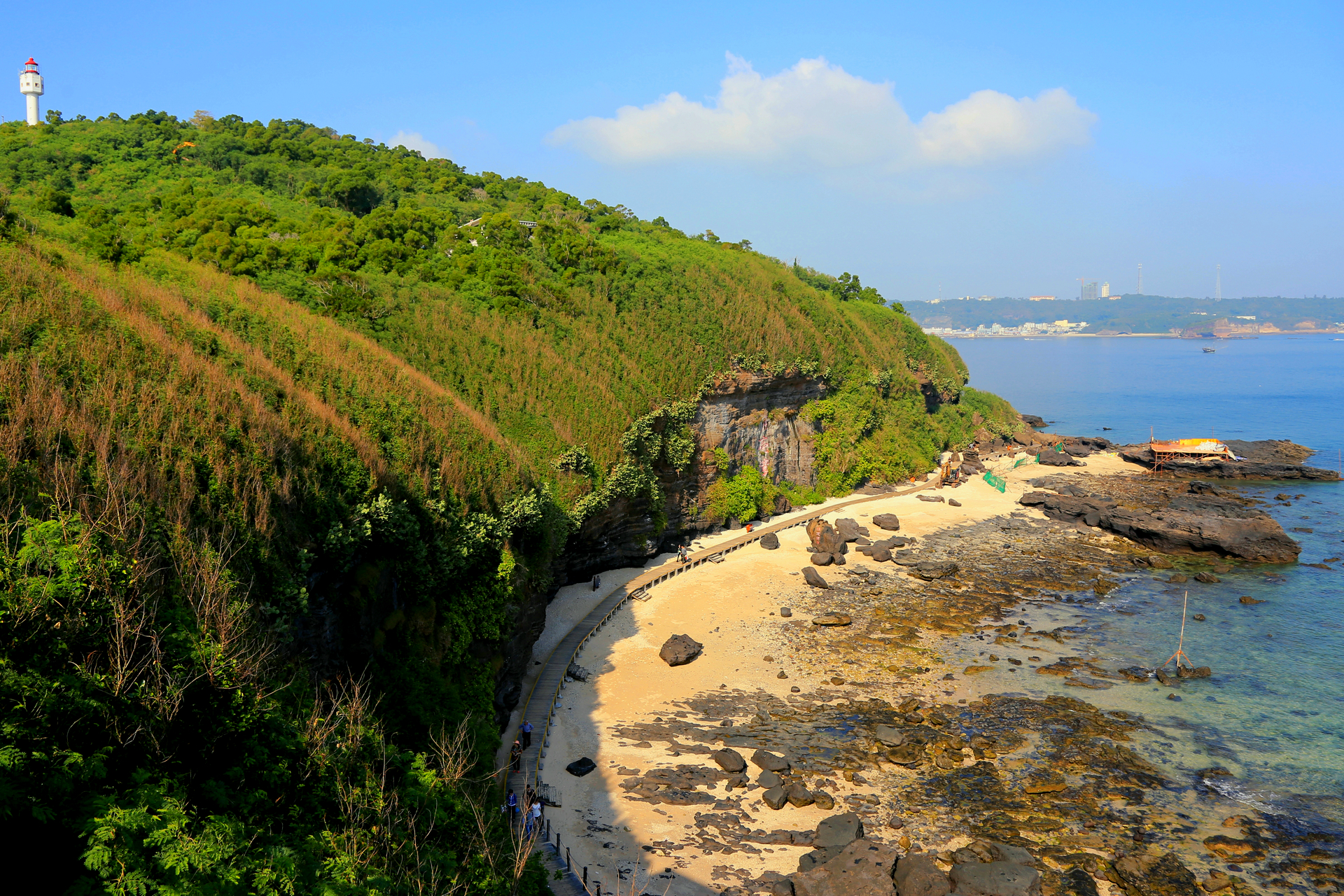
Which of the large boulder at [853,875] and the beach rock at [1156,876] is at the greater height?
the large boulder at [853,875]

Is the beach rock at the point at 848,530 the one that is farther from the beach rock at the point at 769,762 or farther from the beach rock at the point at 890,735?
the beach rock at the point at 769,762

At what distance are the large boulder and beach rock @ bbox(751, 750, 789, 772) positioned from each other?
4.43 metres

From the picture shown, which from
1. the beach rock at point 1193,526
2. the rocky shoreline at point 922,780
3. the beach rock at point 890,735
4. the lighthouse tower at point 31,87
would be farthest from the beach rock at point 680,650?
the lighthouse tower at point 31,87

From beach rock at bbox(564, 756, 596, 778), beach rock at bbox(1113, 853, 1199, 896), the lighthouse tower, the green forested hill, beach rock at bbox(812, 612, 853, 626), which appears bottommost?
beach rock at bbox(1113, 853, 1199, 896)

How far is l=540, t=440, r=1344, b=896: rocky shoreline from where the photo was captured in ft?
63.0

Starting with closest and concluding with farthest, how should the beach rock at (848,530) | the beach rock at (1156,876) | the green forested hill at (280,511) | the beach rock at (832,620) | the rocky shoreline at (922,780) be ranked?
the green forested hill at (280,511)
the beach rock at (1156,876)
the rocky shoreline at (922,780)
the beach rock at (832,620)
the beach rock at (848,530)

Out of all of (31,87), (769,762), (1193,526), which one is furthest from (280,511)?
(31,87)

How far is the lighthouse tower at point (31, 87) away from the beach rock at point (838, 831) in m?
87.4

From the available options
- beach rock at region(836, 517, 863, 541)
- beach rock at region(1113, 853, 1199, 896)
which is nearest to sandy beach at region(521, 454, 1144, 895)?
beach rock at region(1113, 853, 1199, 896)

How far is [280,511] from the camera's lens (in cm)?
1786

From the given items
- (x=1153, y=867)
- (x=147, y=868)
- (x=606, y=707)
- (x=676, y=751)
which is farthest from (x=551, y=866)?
(x=1153, y=867)

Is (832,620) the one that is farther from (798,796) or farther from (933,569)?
(798,796)

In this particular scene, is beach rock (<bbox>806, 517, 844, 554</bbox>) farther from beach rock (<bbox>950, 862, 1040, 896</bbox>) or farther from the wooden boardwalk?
beach rock (<bbox>950, 862, 1040, 896</bbox>)

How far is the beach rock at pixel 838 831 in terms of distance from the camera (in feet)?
65.9
